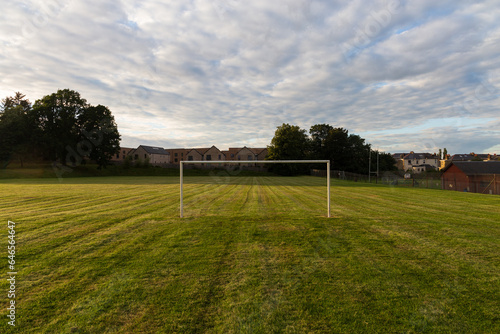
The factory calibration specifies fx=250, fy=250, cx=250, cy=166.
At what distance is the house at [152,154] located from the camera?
297ft

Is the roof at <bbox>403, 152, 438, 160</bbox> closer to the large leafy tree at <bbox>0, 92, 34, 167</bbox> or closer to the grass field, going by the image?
the grass field

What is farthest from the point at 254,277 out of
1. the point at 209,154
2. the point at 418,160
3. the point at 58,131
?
the point at 418,160

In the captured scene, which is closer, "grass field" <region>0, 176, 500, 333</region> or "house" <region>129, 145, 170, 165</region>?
"grass field" <region>0, 176, 500, 333</region>

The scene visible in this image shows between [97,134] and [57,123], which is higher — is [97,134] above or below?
below

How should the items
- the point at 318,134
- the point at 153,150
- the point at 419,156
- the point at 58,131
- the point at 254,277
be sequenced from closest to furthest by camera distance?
the point at 254,277
the point at 58,131
the point at 318,134
the point at 153,150
the point at 419,156

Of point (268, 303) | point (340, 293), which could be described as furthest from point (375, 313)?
point (268, 303)

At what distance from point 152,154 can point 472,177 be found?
293 ft

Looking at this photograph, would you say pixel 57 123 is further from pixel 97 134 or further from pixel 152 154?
pixel 152 154

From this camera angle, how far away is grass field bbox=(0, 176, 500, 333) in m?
3.62

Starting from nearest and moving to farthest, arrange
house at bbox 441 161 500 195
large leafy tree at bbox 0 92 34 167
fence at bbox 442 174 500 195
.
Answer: fence at bbox 442 174 500 195 < house at bbox 441 161 500 195 < large leafy tree at bbox 0 92 34 167

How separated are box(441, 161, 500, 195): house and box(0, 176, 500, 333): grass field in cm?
1998

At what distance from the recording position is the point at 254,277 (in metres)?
4.96

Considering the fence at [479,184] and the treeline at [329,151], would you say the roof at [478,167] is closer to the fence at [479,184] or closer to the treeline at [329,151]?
the fence at [479,184]

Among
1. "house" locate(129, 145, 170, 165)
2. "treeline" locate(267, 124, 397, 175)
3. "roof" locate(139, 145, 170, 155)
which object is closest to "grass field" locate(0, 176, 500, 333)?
"treeline" locate(267, 124, 397, 175)
